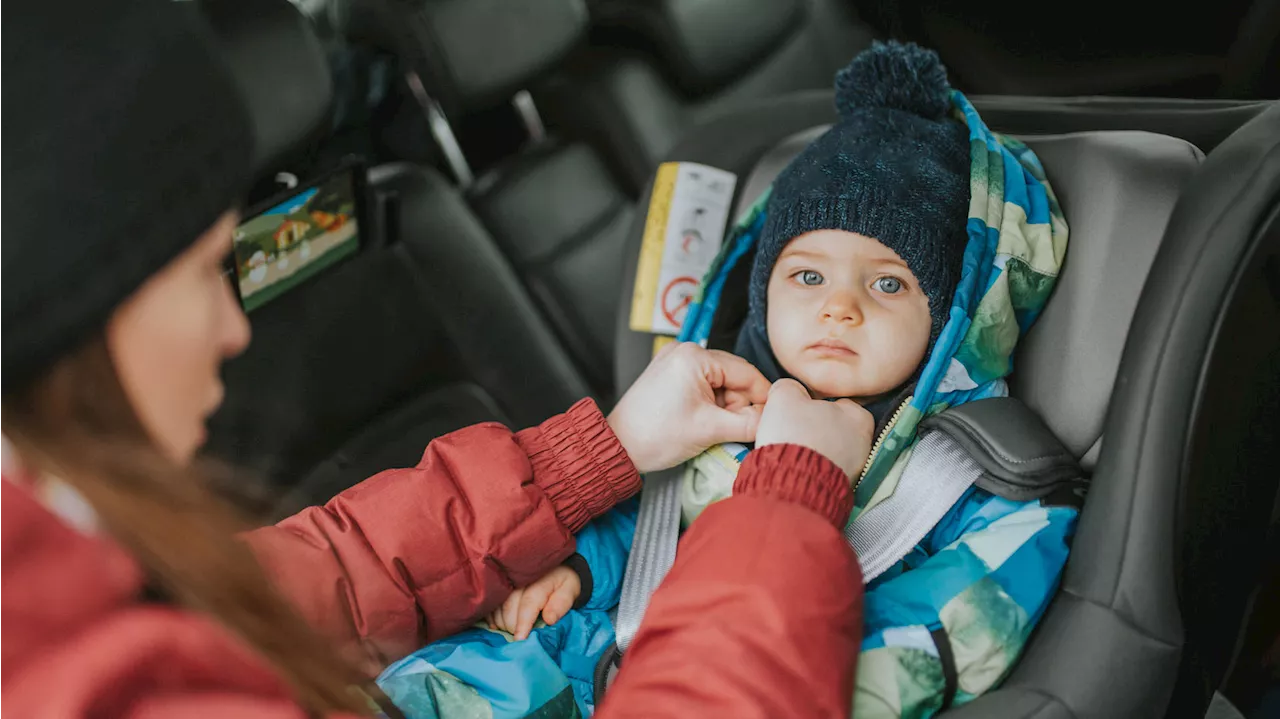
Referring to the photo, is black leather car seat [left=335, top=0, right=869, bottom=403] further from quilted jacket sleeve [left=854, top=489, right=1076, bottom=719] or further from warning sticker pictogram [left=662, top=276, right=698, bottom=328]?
quilted jacket sleeve [left=854, top=489, right=1076, bottom=719]

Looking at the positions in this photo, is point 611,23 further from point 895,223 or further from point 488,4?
point 895,223

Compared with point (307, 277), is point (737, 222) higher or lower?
lower

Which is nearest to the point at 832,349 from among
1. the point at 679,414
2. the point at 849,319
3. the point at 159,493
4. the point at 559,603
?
the point at 849,319

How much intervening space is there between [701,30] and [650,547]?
111 centimetres

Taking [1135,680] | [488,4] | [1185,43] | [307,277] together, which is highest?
[488,4]

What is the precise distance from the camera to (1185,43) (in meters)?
1.55

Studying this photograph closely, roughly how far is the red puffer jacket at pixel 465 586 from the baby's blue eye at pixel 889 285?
0.27 metres

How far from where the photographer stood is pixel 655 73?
5.89ft

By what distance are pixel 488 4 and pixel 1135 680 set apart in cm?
122

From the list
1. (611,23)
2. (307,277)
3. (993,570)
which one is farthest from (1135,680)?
(611,23)

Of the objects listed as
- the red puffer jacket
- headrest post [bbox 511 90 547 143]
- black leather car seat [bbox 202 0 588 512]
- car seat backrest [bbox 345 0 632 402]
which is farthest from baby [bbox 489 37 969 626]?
headrest post [bbox 511 90 547 143]

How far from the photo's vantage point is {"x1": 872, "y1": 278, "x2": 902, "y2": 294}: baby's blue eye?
101 cm

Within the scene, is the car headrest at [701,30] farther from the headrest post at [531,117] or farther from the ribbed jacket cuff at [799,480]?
the ribbed jacket cuff at [799,480]

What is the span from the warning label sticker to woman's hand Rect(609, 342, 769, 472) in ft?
0.73
